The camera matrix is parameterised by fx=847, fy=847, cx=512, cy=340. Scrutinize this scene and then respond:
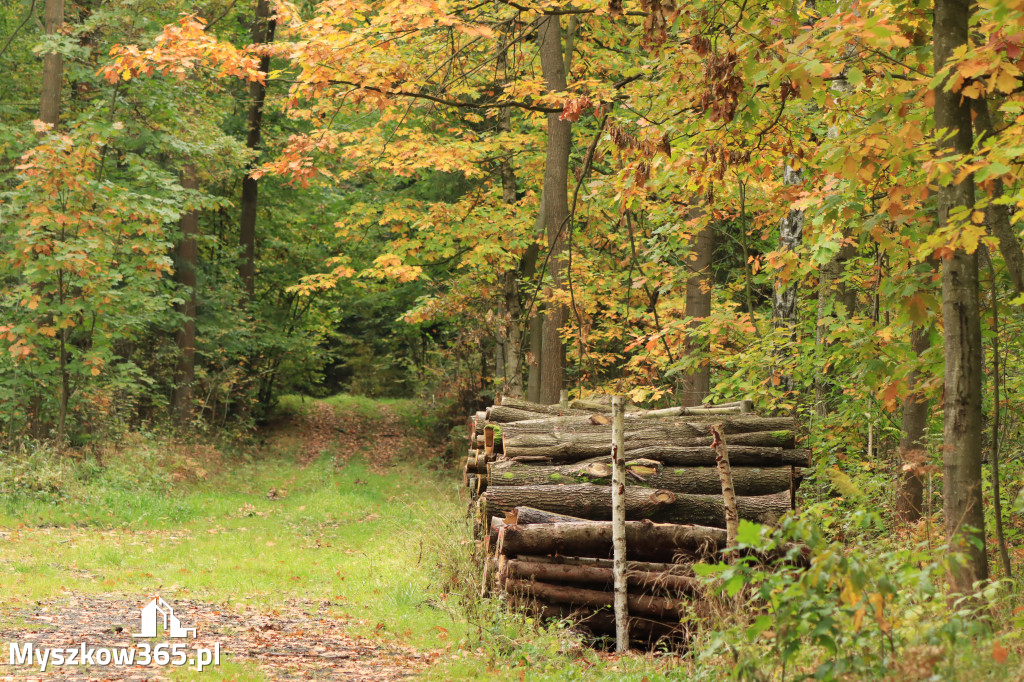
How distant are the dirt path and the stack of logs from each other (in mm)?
1577

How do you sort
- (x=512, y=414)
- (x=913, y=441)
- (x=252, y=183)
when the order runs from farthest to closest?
(x=252, y=183)
(x=512, y=414)
(x=913, y=441)

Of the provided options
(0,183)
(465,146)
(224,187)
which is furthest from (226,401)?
(465,146)

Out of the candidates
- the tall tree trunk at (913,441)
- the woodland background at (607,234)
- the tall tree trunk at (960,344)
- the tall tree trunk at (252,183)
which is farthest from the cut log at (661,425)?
the tall tree trunk at (252,183)

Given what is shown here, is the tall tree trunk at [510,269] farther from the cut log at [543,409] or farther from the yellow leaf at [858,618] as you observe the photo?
the yellow leaf at [858,618]

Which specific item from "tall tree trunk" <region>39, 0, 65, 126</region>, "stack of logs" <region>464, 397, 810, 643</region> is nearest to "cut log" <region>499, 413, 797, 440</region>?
"stack of logs" <region>464, 397, 810, 643</region>

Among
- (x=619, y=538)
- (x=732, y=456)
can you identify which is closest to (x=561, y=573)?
(x=619, y=538)

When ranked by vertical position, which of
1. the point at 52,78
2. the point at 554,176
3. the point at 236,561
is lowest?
the point at 236,561

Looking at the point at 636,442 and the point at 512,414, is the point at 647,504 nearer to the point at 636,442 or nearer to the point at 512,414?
the point at 636,442

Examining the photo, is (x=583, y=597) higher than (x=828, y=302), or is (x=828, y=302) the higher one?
(x=828, y=302)

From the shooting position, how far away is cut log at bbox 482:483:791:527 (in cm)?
837

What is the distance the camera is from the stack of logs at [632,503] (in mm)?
8000

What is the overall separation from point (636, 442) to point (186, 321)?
15611 millimetres

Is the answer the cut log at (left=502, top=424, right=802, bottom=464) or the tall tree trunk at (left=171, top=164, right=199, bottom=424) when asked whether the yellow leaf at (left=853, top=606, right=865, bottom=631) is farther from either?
the tall tree trunk at (left=171, top=164, right=199, bottom=424)

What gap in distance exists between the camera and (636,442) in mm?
9227
